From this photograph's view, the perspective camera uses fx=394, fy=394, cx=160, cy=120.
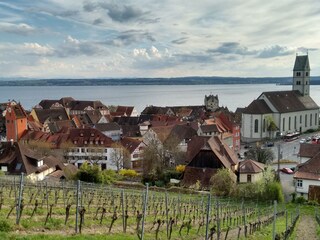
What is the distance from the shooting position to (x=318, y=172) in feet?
121

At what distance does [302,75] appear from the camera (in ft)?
294

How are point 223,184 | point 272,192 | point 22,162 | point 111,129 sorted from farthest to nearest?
point 111,129
point 22,162
point 223,184
point 272,192

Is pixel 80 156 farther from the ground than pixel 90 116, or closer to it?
closer to it

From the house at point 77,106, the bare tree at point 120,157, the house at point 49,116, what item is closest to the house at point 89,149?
the bare tree at point 120,157

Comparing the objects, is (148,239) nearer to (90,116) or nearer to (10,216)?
(10,216)

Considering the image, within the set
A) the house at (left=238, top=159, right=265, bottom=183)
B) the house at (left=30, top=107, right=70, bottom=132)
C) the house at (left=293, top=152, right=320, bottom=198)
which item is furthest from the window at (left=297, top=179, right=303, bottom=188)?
the house at (left=30, top=107, right=70, bottom=132)

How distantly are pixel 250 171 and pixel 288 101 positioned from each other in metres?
44.9

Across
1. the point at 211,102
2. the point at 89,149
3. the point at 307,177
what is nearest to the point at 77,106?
the point at 211,102

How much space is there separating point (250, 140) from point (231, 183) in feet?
138

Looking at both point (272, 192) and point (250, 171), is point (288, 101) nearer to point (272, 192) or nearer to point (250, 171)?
point (250, 171)

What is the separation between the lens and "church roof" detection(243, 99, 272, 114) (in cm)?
7606

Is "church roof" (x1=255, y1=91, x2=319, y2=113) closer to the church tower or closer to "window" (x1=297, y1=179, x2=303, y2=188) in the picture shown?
the church tower

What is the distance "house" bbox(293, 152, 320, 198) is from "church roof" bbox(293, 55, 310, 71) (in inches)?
2241

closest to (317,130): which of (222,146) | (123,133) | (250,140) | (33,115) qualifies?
(250,140)
